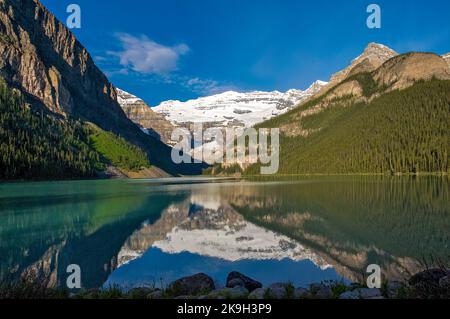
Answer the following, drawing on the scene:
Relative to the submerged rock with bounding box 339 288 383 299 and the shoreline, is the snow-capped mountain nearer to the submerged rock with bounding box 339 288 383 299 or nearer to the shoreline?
the shoreline

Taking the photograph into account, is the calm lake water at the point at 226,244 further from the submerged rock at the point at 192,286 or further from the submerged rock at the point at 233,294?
the submerged rock at the point at 233,294

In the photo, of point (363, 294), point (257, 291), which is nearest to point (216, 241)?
point (257, 291)

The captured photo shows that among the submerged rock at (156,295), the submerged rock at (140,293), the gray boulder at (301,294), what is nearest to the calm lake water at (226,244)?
the submerged rock at (140,293)

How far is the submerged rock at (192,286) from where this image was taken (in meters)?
14.5

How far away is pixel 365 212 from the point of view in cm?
3756

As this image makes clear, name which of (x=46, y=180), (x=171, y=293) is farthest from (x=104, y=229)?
(x=46, y=180)

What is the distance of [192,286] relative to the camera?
15.1 metres

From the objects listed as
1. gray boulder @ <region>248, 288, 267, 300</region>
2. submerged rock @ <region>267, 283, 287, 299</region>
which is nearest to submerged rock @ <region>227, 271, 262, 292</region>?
submerged rock @ <region>267, 283, 287, 299</region>

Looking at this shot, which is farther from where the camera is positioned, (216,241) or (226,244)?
(216,241)

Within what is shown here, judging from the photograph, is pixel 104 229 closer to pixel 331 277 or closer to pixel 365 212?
pixel 331 277

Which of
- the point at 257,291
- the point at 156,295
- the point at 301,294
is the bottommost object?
the point at 156,295

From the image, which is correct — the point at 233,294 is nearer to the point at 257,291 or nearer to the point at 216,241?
the point at 257,291

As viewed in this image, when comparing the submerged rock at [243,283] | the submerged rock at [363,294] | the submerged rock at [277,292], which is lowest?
the submerged rock at [243,283]
